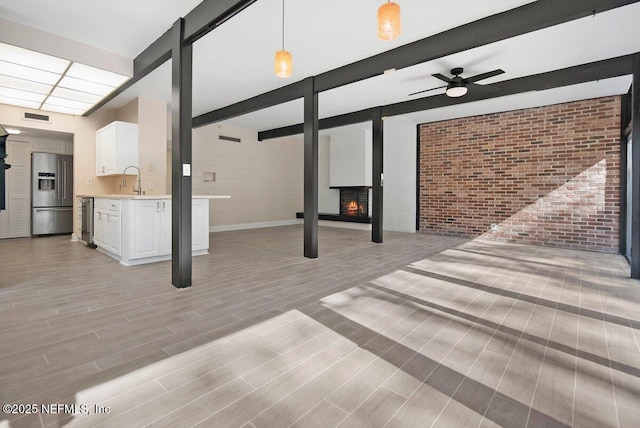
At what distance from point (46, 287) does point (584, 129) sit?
8.54m

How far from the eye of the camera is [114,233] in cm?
453

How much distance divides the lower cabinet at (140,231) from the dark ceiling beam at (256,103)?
90.9 inches

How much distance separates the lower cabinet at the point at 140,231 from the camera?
4.18m

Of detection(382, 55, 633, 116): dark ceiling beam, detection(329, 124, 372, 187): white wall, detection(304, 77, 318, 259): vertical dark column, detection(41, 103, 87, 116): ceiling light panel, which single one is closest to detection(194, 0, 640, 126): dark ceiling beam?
detection(304, 77, 318, 259): vertical dark column

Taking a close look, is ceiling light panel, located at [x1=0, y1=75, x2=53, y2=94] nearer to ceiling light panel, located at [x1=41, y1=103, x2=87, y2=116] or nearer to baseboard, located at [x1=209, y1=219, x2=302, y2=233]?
ceiling light panel, located at [x1=41, y1=103, x2=87, y2=116]

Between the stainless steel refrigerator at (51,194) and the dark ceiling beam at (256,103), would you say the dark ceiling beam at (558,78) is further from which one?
the stainless steel refrigerator at (51,194)

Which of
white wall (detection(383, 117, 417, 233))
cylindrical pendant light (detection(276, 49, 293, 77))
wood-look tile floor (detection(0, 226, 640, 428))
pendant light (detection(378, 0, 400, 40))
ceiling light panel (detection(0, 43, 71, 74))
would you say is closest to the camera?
wood-look tile floor (detection(0, 226, 640, 428))

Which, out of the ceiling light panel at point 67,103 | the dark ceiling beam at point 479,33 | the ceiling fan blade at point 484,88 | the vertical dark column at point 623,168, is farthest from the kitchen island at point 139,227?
the vertical dark column at point 623,168

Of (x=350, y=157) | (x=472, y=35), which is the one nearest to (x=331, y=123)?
(x=350, y=157)

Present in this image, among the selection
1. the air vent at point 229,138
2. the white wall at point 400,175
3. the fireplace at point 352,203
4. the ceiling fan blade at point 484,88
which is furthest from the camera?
the fireplace at point 352,203

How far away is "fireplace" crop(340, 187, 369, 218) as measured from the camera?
9344 millimetres

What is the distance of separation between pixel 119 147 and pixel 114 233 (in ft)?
6.09

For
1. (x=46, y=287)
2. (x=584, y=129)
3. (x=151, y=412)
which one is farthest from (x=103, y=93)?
(x=584, y=129)

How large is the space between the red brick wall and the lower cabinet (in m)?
5.76
